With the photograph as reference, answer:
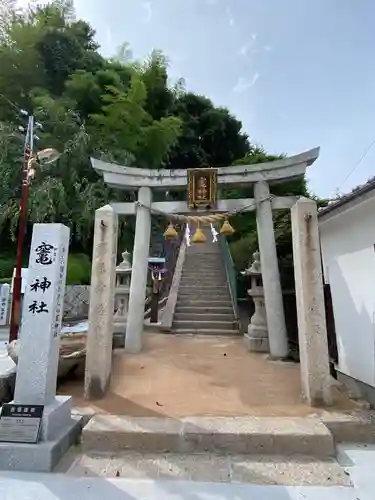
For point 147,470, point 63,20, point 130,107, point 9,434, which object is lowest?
point 147,470

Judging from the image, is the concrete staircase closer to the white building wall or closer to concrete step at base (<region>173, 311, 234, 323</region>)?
concrete step at base (<region>173, 311, 234, 323</region>)

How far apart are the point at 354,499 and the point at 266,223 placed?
5356mm

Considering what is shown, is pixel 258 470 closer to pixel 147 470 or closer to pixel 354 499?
pixel 354 499

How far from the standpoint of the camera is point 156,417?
Answer: 395cm

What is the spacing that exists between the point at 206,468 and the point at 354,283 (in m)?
3.41

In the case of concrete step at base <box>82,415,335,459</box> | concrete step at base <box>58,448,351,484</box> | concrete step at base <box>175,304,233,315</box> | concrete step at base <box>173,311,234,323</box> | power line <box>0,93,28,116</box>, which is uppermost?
power line <box>0,93,28,116</box>

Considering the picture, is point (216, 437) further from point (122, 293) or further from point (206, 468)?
point (122, 293)

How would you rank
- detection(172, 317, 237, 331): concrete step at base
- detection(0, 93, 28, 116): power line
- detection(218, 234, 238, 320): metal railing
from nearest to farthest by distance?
1. detection(172, 317, 237, 331): concrete step at base
2. detection(218, 234, 238, 320): metal railing
3. detection(0, 93, 28, 116): power line

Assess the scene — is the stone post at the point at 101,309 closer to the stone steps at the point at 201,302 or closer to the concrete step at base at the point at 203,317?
the concrete step at base at the point at 203,317

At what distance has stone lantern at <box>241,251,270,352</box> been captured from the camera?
24.6 ft

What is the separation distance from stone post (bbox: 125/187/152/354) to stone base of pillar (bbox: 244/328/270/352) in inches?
95.9

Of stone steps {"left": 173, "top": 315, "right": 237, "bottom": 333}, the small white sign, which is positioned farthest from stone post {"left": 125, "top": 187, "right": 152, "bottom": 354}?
the small white sign

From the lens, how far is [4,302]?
12219mm

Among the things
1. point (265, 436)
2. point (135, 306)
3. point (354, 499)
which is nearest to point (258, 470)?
point (265, 436)
